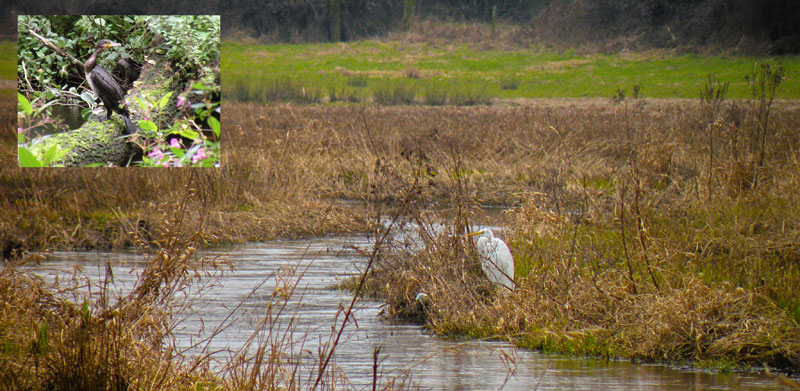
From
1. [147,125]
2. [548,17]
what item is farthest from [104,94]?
[548,17]

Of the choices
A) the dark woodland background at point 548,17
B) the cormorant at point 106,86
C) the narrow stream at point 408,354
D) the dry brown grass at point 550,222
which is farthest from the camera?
the dark woodland background at point 548,17

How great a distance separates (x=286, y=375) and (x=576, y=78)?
4283 centimetres

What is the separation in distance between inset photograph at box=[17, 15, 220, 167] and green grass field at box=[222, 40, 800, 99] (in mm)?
28278

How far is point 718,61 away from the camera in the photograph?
172 feet

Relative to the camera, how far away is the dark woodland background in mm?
54531

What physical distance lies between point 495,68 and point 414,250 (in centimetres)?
4077

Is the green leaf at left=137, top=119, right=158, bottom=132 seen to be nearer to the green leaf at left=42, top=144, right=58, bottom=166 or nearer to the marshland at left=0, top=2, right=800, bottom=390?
the green leaf at left=42, top=144, right=58, bottom=166

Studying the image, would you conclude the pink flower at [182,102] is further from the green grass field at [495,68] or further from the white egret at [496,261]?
the green grass field at [495,68]

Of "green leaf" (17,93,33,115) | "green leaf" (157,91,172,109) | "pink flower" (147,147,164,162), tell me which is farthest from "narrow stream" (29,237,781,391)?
"green leaf" (157,91,172,109)

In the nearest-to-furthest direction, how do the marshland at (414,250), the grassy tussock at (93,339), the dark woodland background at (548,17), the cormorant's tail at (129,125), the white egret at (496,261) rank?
the grassy tussock at (93,339)
the marshland at (414,250)
the white egret at (496,261)
the cormorant's tail at (129,125)
the dark woodland background at (548,17)

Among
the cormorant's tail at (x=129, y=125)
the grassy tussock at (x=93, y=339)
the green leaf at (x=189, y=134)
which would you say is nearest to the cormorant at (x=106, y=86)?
the cormorant's tail at (x=129, y=125)

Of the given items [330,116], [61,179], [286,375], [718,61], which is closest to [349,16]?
[718,61]

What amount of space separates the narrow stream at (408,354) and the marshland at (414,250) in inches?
2.6

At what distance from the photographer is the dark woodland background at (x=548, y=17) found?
2147 inches
